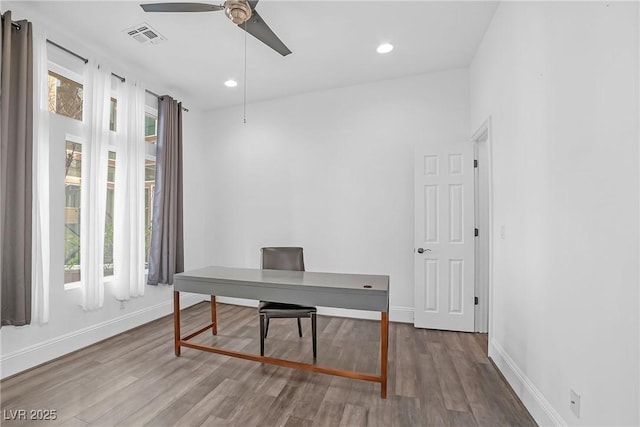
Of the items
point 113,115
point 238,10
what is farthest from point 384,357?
point 113,115

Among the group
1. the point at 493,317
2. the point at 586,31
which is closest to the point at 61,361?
the point at 493,317

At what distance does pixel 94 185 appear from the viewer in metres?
2.90

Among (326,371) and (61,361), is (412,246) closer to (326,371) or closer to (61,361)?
(326,371)

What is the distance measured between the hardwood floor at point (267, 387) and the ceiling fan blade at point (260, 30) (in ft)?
8.81

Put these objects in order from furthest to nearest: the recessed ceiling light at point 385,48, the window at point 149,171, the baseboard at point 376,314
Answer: the window at point 149,171 < the baseboard at point 376,314 < the recessed ceiling light at point 385,48

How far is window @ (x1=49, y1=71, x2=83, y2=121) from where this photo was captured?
2752 mm

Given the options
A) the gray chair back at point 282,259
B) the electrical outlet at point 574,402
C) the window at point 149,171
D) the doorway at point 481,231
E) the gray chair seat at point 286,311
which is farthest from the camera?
the window at point 149,171

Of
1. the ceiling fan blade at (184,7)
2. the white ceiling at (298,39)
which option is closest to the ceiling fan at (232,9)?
the ceiling fan blade at (184,7)

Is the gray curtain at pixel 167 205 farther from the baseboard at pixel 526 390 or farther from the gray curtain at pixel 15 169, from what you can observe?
the baseboard at pixel 526 390

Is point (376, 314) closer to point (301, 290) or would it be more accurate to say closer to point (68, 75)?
point (301, 290)

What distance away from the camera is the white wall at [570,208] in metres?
1.16

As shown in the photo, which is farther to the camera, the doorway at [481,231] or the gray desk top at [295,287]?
the doorway at [481,231]

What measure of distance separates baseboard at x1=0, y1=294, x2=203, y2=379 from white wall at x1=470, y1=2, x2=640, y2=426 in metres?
3.81

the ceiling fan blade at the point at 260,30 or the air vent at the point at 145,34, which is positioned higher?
Result: the air vent at the point at 145,34
